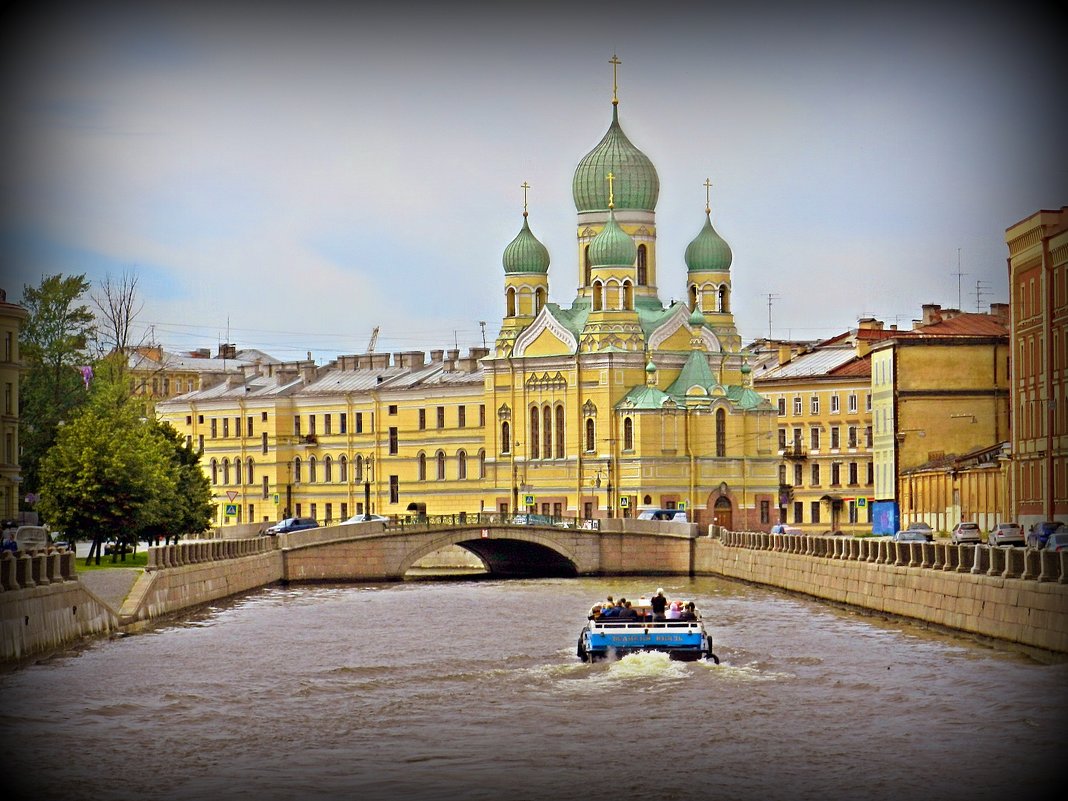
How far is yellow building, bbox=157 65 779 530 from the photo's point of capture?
11188 centimetres

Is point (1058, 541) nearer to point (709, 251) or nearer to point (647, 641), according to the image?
point (647, 641)

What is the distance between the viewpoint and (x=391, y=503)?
12512 centimetres

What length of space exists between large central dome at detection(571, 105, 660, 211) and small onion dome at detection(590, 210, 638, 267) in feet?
12.5

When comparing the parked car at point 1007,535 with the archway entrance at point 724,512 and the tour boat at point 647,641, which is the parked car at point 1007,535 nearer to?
the tour boat at point 647,641

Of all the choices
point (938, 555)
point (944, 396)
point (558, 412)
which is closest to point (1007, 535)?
point (938, 555)

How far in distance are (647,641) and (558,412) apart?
64.6 metres

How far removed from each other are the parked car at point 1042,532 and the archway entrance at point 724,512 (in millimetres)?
44524

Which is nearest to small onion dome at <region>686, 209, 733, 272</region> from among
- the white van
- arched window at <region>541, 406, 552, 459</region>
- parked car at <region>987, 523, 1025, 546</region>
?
arched window at <region>541, 406, 552, 459</region>

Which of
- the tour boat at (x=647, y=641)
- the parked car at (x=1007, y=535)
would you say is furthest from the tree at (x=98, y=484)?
the parked car at (x=1007, y=535)

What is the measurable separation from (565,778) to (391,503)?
89.0 meters

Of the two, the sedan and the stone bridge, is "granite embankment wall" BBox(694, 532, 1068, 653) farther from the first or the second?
the stone bridge

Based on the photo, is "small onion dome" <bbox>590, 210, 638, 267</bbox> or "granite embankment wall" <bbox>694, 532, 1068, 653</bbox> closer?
"granite embankment wall" <bbox>694, 532, 1068, 653</bbox>

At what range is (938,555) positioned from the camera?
186 ft

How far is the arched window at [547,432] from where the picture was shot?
115537mm
